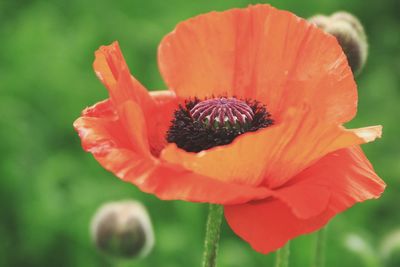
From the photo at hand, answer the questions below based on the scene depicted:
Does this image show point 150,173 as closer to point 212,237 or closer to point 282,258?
point 212,237

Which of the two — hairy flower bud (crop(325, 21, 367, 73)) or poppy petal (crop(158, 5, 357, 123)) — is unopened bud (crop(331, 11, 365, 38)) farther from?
poppy petal (crop(158, 5, 357, 123))

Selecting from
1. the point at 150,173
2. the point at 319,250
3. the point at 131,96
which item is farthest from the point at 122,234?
the point at 150,173

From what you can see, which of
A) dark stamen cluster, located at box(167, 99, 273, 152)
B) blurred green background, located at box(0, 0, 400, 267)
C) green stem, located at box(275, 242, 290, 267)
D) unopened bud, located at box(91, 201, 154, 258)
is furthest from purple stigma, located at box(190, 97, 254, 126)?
blurred green background, located at box(0, 0, 400, 267)

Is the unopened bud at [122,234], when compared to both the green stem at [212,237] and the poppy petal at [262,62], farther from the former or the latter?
the green stem at [212,237]

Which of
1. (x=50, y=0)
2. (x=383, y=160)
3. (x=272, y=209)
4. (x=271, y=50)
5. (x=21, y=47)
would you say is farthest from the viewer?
(x=50, y=0)

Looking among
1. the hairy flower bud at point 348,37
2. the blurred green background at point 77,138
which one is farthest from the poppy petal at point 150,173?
the blurred green background at point 77,138

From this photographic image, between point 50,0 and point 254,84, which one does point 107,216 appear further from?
point 50,0

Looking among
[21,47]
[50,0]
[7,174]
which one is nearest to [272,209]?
[7,174]
